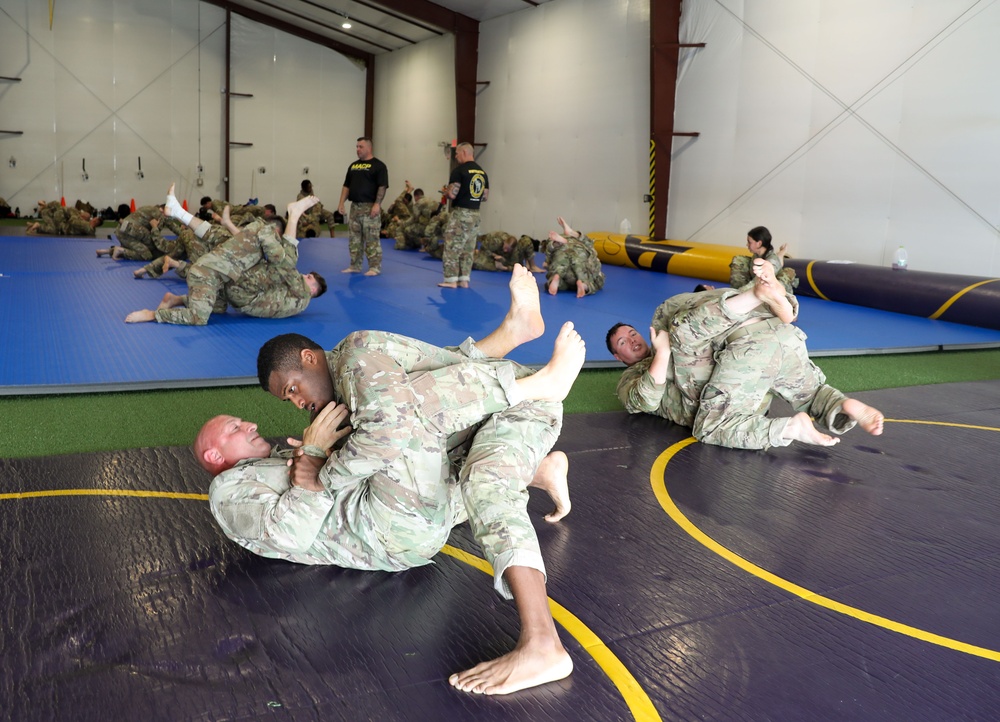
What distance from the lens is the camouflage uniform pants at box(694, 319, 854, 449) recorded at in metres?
3.98

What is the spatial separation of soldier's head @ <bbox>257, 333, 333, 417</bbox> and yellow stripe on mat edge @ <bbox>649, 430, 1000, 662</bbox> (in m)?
1.50

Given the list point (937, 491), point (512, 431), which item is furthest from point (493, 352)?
point (937, 491)

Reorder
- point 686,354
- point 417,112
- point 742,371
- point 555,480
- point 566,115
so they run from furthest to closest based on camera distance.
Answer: point 417,112 < point 566,115 < point 686,354 < point 742,371 < point 555,480

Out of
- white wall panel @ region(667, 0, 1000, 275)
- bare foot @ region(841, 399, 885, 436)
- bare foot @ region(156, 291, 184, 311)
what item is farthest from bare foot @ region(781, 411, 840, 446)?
white wall panel @ region(667, 0, 1000, 275)

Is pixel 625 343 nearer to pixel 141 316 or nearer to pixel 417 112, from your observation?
pixel 141 316

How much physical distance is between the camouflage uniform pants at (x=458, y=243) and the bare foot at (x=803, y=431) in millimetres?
5977

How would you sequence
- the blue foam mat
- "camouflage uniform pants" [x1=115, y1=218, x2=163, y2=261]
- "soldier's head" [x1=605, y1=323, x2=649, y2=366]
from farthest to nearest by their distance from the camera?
"camouflage uniform pants" [x1=115, y1=218, x2=163, y2=261], the blue foam mat, "soldier's head" [x1=605, y1=323, x2=649, y2=366]

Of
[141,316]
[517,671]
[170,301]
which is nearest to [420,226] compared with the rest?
[170,301]

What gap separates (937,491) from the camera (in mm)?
3471

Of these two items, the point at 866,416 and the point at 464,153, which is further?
the point at 464,153

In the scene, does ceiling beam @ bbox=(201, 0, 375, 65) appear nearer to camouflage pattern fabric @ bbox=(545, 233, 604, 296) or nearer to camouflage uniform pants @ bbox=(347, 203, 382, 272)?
camouflage uniform pants @ bbox=(347, 203, 382, 272)

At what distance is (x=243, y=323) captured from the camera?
6.45 m

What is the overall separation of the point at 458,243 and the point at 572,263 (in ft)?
4.61

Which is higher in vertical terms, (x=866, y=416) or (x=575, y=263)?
(x=575, y=263)
